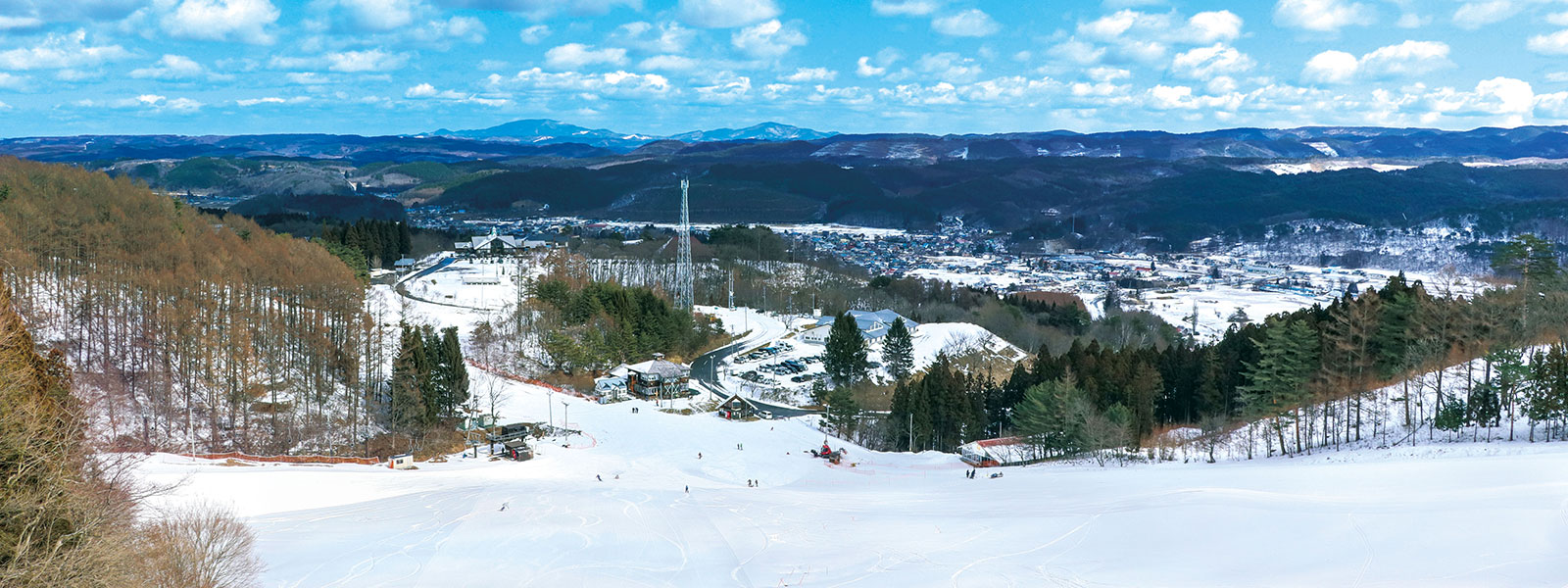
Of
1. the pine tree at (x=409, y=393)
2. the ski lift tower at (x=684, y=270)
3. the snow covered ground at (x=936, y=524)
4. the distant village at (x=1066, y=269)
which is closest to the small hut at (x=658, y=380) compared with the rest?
the pine tree at (x=409, y=393)

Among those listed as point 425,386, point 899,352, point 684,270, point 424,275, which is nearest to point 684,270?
point 684,270

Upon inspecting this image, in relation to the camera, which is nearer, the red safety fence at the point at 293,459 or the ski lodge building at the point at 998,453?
the red safety fence at the point at 293,459

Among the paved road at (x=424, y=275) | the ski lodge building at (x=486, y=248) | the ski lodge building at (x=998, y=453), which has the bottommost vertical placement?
the ski lodge building at (x=998, y=453)

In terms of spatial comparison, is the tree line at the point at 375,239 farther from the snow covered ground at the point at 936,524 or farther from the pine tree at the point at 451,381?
the snow covered ground at the point at 936,524

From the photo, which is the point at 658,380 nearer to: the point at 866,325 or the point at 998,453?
the point at 998,453

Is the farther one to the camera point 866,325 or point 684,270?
point 684,270

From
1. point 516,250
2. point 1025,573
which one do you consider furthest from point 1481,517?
point 516,250

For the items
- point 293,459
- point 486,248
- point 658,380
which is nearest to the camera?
point 293,459
